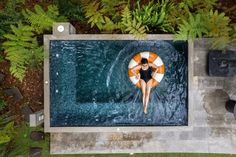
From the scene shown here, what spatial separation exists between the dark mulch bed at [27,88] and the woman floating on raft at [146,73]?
2080 millimetres

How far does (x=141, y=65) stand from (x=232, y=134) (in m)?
2.46

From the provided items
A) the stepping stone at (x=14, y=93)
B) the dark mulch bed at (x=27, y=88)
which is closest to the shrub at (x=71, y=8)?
the dark mulch bed at (x=27, y=88)

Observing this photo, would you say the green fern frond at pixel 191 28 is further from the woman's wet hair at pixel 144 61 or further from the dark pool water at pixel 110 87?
the woman's wet hair at pixel 144 61

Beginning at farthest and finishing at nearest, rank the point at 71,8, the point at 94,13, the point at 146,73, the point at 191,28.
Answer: the point at 71,8
the point at 94,13
the point at 146,73
the point at 191,28

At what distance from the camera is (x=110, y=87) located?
23.3 ft

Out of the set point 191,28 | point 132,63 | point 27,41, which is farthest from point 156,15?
point 27,41

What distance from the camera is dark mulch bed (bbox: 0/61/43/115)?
7.44m

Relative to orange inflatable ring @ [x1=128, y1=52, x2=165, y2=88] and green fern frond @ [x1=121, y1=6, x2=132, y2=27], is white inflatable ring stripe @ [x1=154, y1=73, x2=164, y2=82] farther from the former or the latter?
green fern frond @ [x1=121, y1=6, x2=132, y2=27]

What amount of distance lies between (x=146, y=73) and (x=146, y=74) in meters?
0.02

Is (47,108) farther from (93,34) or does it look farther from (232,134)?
(232,134)

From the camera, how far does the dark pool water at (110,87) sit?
7012mm

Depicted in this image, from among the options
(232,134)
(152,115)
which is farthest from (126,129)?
(232,134)

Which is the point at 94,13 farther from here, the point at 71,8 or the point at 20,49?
the point at 20,49

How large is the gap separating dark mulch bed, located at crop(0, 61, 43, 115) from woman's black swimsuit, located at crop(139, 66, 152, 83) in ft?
7.38
